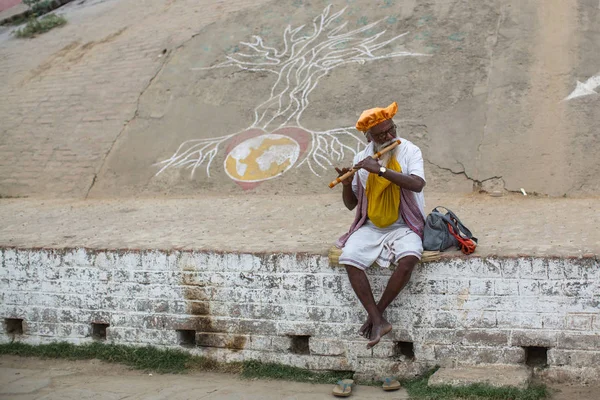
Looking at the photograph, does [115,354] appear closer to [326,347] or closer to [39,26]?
[326,347]

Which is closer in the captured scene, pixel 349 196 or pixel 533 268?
pixel 533 268

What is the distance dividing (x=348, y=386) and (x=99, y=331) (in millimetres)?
2156

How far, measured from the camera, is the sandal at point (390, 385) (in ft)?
16.1

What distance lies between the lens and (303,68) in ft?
30.1

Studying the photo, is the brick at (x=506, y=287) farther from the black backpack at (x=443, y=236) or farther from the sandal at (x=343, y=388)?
the sandal at (x=343, y=388)

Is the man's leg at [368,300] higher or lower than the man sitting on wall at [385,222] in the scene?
lower

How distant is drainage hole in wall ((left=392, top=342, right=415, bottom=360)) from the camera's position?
16.6ft

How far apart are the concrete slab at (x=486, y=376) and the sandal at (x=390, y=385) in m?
0.25

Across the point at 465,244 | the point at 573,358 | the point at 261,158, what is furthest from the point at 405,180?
the point at 261,158

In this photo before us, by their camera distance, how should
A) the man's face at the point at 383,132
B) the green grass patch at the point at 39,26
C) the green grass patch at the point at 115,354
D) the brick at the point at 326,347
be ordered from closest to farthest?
the man's face at the point at 383,132 < the brick at the point at 326,347 < the green grass patch at the point at 115,354 < the green grass patch at the point at 39,26

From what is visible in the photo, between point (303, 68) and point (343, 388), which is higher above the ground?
point (303, 68)

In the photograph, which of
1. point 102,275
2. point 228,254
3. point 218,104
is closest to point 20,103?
point 218,104

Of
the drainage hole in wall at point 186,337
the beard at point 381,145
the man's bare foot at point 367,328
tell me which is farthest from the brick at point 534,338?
the drainage hole in wall at point 186,337

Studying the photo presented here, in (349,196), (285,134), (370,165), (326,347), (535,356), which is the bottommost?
(535,356)
